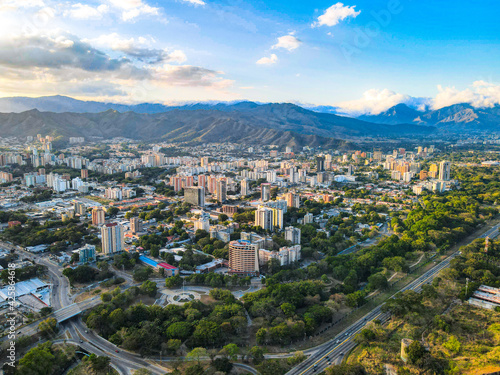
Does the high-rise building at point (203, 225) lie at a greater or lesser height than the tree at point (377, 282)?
greater

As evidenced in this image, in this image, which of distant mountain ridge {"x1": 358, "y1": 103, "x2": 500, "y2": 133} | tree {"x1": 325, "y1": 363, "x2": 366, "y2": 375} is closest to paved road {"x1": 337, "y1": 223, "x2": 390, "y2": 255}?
tree {"x1": 325, "y1": 363, "x2": 366, "y2": 375}

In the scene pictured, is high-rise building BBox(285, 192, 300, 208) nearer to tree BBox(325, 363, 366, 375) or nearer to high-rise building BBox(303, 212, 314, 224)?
high-rise building BBox(303, 212, 314, 224)

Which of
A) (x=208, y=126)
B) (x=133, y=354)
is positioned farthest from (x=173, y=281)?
(x=208, y=126)

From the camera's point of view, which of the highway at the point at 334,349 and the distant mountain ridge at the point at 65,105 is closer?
the highway at the point at 334,349

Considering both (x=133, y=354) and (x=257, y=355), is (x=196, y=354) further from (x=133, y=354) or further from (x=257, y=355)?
(x=133, y=354)

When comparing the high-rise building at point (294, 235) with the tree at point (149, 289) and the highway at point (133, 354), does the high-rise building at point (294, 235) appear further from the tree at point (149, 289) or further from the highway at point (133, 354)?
the tree at point (149, 289)

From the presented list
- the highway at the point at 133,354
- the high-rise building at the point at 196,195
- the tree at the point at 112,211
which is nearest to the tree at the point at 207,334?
the highway at the point at 133,354

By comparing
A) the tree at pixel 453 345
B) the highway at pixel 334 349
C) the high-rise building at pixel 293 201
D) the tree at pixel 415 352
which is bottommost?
the highway at pixel 334 349
